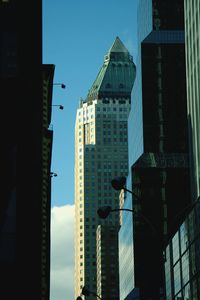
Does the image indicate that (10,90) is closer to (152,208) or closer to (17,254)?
(17,254)

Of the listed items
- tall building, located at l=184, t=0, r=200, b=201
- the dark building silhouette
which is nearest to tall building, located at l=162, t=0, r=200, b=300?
tall building, located at l=184, t=0, r=200, b=201

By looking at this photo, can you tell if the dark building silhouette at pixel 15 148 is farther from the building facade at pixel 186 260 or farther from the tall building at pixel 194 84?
the tall building at pixel 194 84

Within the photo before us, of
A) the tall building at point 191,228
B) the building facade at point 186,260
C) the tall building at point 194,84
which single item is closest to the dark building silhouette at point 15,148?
the building facade at point 186,260

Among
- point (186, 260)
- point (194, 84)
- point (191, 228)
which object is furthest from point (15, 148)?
point (194, 84)

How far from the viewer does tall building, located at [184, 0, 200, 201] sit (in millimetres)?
128250

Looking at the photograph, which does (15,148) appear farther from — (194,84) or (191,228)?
(194,84)

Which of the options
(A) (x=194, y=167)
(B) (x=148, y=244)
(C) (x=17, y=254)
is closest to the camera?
(C) (x=17, y=254)

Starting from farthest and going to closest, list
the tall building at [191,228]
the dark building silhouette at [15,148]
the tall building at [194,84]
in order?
the tall building at [194,84]
the tall building at [191,228]
the dark building silhouette at [15,148]

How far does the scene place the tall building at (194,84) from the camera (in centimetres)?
12825

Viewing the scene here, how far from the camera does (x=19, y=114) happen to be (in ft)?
124

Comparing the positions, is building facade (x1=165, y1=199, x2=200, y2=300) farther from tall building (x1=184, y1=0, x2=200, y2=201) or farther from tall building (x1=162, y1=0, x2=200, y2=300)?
tall building (x1=184, y1=0, x2=200, y2=201)

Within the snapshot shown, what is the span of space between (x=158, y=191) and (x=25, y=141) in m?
161

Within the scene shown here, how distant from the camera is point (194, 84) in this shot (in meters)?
132

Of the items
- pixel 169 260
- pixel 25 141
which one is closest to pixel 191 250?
pixel 169 260
